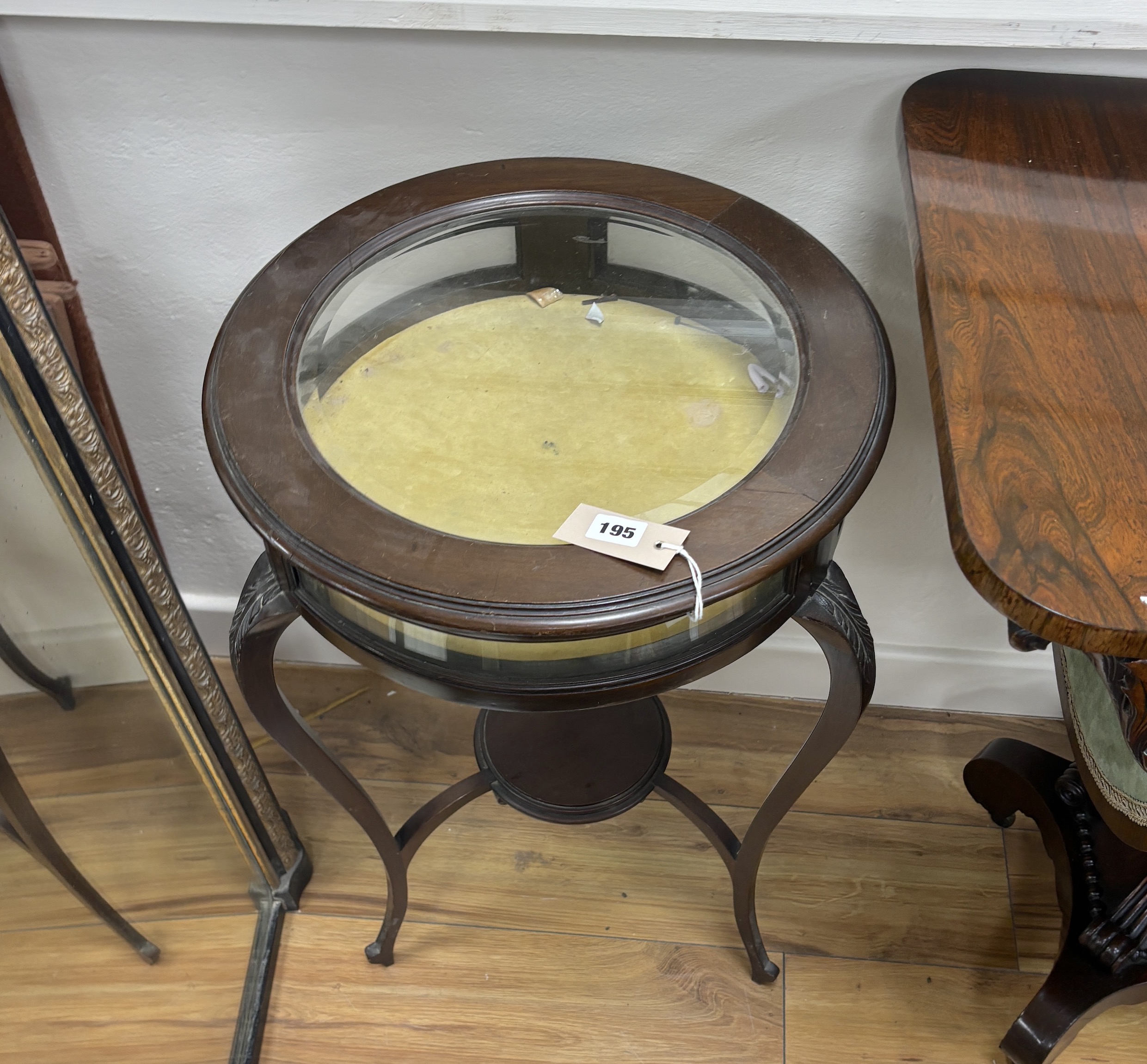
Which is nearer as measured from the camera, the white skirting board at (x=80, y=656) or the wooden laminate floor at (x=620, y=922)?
the white skirting board at (x=80, y=656)

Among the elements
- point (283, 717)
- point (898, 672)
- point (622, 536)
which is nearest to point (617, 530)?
point (622, 536)

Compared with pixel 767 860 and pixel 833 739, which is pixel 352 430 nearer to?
pixel 833 739

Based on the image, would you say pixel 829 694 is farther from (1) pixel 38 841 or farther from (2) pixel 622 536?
(1) pixel 38 841

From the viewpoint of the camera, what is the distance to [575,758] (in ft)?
3.71

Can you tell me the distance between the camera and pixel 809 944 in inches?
47.1

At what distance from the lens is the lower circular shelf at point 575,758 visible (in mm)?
1094

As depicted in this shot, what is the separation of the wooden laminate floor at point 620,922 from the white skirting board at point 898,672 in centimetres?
4

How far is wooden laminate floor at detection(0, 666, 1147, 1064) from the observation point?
1.08 m

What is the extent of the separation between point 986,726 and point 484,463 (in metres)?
0.92

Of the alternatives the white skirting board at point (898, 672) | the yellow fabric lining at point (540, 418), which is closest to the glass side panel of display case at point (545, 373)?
the yellow fabric lining at point (540, 418)

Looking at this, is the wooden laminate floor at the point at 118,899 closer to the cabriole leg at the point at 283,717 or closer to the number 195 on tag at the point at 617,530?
the cabriole leg at the point at 283,717

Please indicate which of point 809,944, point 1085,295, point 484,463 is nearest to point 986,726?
point 809,944

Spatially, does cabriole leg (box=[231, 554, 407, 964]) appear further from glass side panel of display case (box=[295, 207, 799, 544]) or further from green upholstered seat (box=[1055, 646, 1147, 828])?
green upholstered seat (box=[1055, 646, 1147, 828])

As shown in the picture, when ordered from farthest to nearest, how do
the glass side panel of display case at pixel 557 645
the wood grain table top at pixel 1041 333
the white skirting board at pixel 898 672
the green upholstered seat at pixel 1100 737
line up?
the white skirting board at pixel 898 672 → the green upholstered seat at pixel 1100 737 → the glass side panel of display case at pixel 557 645 → the wood grain table top at pixel 1041 333
